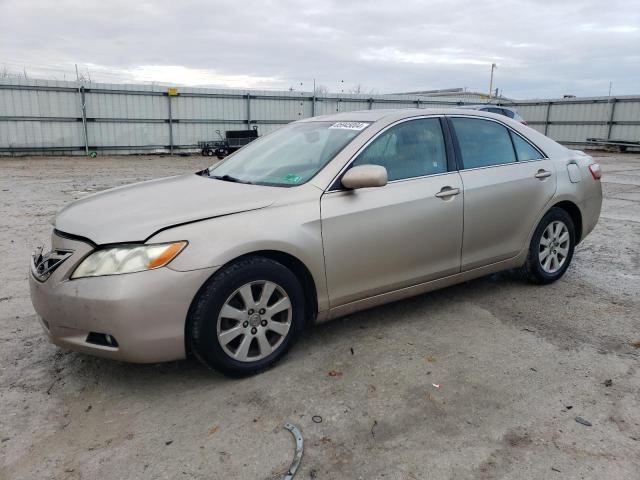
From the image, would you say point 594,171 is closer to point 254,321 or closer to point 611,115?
point 254,321

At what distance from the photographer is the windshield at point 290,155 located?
3535 mm

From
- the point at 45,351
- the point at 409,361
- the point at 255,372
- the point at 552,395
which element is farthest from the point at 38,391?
the point at 552,395

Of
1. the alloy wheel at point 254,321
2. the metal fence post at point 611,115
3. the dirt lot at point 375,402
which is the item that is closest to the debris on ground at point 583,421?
the dirt lot at point 375,402

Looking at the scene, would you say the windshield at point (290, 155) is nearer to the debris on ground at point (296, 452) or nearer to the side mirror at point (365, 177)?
the side mirror at point (365, 177)

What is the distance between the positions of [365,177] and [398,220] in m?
0.46

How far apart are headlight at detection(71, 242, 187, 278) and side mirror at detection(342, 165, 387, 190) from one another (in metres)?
1.14

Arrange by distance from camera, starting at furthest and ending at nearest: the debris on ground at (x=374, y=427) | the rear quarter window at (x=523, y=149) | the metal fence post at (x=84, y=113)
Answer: the metal fence post at (x=84, y=113), the rear quarter window at (x=523, y=149), the debris on ground at (x=374, y=427)

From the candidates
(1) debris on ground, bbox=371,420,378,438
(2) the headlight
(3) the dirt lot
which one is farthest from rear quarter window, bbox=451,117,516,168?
(2) the headlight

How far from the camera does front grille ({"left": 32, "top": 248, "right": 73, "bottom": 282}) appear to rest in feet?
9.45

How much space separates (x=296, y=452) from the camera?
2414 mm

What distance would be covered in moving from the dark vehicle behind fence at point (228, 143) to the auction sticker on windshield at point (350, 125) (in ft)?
54.0

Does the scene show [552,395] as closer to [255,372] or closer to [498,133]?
[255,372]

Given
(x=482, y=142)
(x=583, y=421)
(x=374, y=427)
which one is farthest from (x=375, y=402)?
(x=482, y=142)

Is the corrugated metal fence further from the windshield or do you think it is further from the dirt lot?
the windshield
